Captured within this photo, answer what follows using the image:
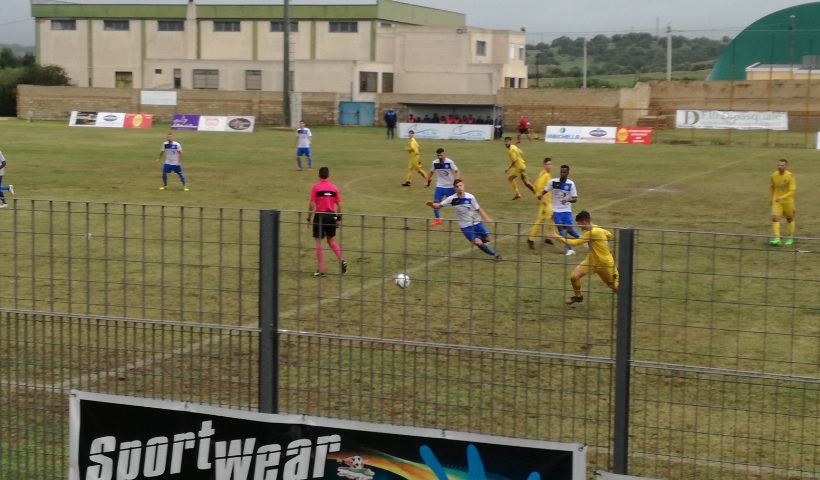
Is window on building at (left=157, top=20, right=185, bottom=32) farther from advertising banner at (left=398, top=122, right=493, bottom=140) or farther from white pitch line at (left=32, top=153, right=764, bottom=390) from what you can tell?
white pitch line at (left=32, top=153, right=764, bottom=390)

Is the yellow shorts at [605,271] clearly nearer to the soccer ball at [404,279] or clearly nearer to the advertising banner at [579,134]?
the soccer ball at [404,279]

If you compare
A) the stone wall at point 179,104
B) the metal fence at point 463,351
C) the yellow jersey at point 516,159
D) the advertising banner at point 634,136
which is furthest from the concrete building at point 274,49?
the metal fence at point 463,351

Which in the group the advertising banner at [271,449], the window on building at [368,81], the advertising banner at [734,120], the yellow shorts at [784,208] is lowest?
the advertising banner at [271,449]

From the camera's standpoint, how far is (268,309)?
691 cm

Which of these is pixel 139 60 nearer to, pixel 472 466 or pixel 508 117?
pixel 508 117

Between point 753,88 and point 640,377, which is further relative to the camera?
point 753,88

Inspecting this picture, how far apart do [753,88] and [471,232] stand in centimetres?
7080

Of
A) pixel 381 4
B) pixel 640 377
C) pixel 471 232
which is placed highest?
pixel 381 4

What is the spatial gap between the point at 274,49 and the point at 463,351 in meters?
83.6

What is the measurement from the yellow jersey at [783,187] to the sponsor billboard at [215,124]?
145 ft

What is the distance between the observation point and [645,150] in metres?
49.9

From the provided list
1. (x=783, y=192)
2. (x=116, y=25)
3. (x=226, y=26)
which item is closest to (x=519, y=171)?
(x=783, y=192)

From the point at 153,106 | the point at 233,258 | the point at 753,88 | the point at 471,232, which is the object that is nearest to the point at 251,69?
the point at 153,106

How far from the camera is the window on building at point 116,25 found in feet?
306
